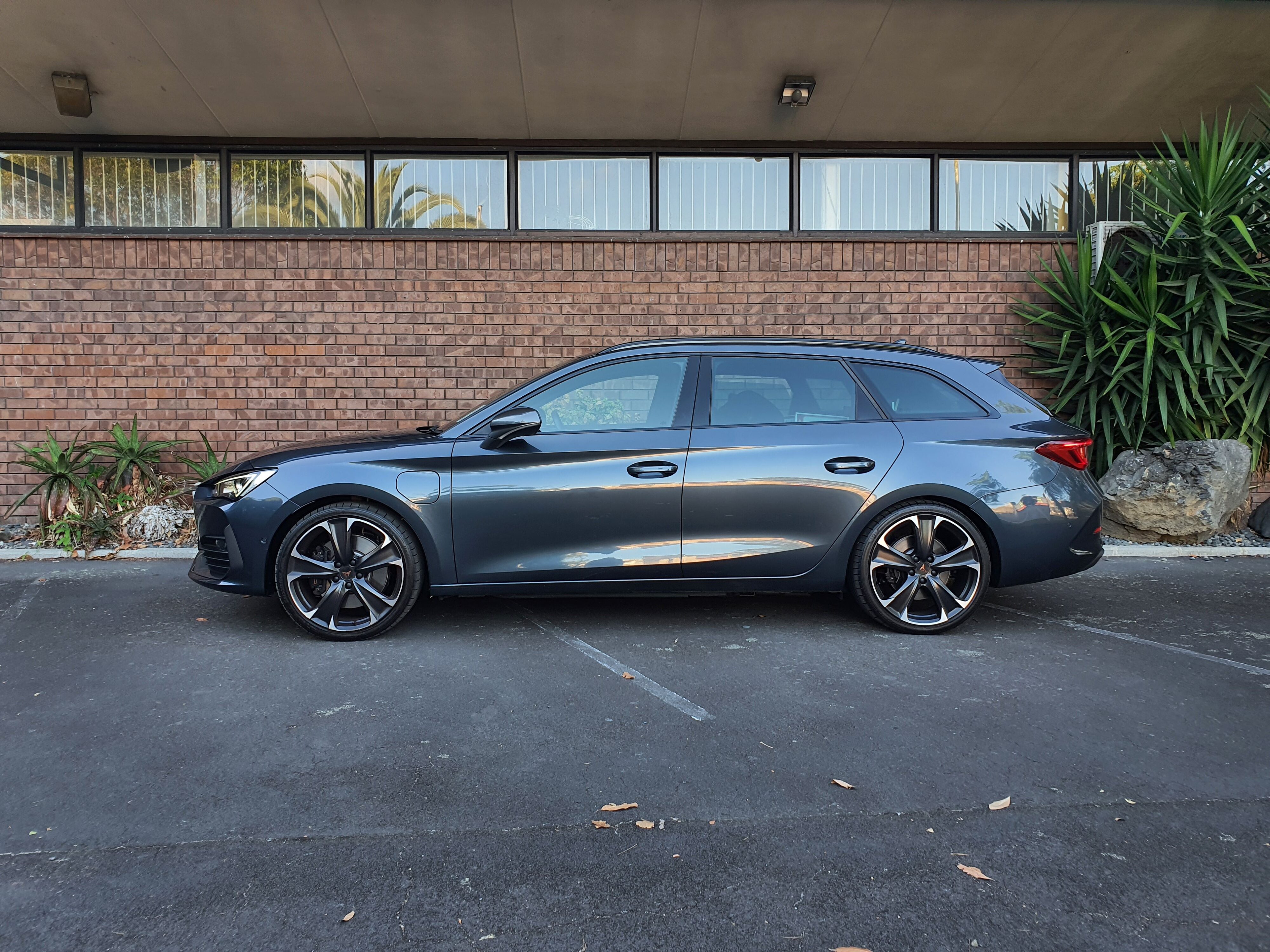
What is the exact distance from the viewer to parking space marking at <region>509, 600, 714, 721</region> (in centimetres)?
375

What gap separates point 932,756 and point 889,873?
0.87 meters

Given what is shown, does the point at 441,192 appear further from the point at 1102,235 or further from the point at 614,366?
the point at 1102,235

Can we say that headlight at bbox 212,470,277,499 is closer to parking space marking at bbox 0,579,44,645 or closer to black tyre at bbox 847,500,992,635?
parking space marking at bbox 0,579,44,645

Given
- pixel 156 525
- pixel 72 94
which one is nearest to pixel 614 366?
pixel 156 525

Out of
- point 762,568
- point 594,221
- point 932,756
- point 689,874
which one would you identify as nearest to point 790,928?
point 689,874

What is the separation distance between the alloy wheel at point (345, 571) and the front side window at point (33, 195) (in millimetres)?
6362

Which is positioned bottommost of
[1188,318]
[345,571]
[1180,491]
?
[345,571]

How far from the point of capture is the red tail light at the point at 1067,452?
488 cm

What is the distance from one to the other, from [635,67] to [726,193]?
1.72m

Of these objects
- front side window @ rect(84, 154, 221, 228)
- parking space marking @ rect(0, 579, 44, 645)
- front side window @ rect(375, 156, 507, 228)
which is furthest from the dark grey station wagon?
front side window @ rect(84, 154, 221, 228)

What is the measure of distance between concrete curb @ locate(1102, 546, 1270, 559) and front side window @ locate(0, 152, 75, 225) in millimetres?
10284

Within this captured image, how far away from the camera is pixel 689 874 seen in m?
2.51

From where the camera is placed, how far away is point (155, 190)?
8898mm

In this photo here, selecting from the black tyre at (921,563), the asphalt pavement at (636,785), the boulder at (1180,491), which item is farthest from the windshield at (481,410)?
the boulder at (1180,491)
